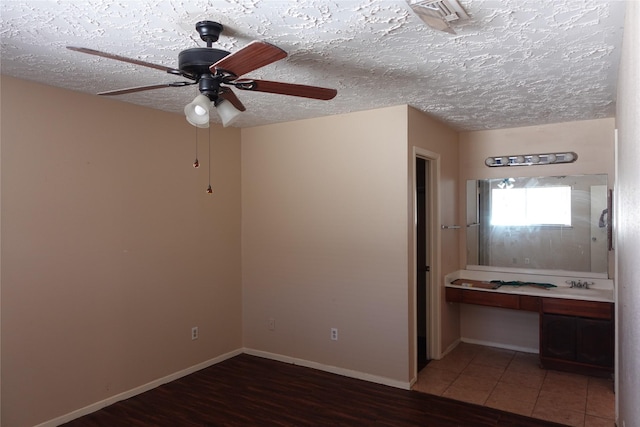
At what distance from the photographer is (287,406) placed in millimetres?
3447

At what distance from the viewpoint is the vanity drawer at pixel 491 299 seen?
14.1 feet

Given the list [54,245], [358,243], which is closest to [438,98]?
[358,243]

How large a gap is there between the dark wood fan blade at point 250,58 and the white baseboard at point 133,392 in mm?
2801

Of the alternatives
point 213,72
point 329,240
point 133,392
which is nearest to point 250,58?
point 213,72

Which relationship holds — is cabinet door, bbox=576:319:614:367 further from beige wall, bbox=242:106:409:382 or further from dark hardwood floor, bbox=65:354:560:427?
beige wall, bbox=242:106:409:382

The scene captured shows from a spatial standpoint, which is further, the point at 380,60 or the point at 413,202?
the point at 413,202

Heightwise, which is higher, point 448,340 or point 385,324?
point 385,324

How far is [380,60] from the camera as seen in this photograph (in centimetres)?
260

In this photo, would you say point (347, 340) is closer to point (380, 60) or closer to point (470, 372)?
point (470, 372)

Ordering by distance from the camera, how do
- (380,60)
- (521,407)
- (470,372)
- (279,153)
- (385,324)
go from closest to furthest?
(380,60)
(521,407)
(385,324)
(470,372)
(279,153)

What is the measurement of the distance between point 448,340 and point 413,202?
5.92 feet

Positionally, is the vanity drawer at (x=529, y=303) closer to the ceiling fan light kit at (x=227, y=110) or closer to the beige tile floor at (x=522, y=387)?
the beige tile floor at (x=522, y=387)

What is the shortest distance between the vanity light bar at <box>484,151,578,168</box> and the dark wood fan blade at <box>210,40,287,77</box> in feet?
12.0

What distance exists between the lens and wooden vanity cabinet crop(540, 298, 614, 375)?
152 inches
